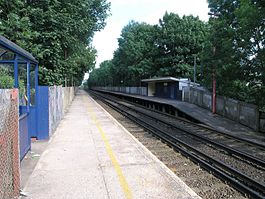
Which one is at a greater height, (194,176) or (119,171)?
(119,171)

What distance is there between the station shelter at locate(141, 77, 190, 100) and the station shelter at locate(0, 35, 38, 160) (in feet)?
82.7

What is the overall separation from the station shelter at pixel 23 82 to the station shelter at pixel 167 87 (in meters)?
25.2

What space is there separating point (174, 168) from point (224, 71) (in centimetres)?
1308

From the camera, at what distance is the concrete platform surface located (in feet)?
18.8

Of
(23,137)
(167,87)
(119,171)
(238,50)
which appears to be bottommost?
(119,171)

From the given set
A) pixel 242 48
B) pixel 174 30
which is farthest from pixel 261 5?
pixel 174 30

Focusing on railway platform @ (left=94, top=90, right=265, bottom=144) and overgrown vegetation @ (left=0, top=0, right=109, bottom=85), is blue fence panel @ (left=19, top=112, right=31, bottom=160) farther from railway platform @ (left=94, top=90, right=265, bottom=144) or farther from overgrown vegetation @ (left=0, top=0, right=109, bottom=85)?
railway platform @ (left=94, top=90, right=265, bottom=144)

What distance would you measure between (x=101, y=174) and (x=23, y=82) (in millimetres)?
7065

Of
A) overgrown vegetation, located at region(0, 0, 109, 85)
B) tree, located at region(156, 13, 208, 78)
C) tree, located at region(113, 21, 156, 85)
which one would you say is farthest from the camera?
tree, located at region(113, 21, 156, 85)

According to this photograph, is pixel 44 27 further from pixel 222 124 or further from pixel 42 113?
pixel 222 124

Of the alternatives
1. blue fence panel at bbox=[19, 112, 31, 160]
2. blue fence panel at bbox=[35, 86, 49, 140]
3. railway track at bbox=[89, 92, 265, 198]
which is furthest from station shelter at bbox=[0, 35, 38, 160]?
railway track at bbox=[89, 92, 265, 198]

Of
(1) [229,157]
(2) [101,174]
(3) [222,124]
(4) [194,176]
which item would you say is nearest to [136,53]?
(3) [222,124]

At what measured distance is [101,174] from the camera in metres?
6.87

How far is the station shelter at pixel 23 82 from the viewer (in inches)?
300
